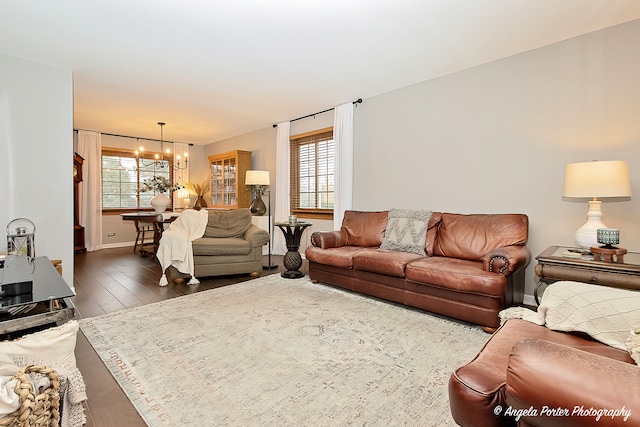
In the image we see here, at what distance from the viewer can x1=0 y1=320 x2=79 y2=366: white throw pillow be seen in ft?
3.08

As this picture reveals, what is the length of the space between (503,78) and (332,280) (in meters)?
2.87

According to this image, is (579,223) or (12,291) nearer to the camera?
(12,291)

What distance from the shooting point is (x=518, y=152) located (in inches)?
128

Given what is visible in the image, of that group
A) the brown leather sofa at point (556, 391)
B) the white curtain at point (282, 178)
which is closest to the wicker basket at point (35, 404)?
the brown leather sofa at point (556, 391)

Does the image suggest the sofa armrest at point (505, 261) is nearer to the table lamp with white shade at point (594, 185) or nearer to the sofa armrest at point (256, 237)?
the table lamp with white shade at point (594, 185)

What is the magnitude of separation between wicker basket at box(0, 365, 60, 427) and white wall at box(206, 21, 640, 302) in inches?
145

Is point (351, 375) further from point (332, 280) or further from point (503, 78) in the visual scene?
point (503, 78)

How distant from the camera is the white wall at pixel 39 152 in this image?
3225 millimetres

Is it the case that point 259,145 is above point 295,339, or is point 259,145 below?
above

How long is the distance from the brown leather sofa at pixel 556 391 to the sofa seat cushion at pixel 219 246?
3549mm

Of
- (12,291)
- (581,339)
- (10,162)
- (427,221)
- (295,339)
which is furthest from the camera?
(427,221)

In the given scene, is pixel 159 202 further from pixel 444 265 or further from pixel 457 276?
pixel 457 276

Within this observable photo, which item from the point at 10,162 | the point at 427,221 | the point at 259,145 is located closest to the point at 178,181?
the point at 259,145

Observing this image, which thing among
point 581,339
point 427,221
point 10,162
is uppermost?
point 10,162
